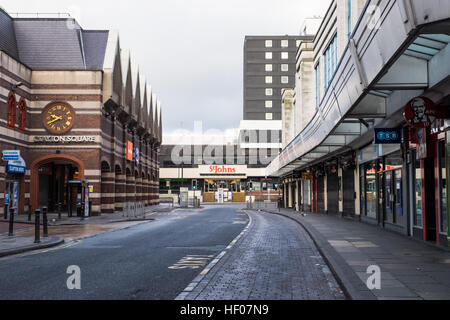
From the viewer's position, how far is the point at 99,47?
3738 cm

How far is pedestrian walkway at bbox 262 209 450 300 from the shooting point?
23.1 feet

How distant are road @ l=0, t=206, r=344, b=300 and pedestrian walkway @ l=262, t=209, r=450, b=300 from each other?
17.6 inches

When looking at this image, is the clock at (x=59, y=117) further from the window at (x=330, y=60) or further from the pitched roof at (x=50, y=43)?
the window at (x=330, y=60)

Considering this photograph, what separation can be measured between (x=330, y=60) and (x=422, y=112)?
21246mm

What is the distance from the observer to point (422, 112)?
10.8m

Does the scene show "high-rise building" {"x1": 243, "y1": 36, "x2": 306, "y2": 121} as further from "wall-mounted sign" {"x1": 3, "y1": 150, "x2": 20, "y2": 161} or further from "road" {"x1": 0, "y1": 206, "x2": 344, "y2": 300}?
"road" {"x1": 0, "y1": 206, "x2": 344, "y2": 300}

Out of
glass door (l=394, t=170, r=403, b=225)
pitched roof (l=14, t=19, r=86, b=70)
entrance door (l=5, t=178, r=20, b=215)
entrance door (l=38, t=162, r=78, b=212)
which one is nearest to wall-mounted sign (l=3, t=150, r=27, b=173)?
entrance door (l=5, t=178, r=20, b=215)

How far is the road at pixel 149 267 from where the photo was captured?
7.48m

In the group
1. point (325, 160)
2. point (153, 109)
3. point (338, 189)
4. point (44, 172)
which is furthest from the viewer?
point (153, 109)

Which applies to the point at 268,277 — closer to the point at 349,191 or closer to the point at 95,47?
the point at 349,191

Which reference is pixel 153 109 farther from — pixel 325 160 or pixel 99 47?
pixel 325 160

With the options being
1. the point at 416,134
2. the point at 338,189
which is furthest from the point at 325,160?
the point at 416,134
